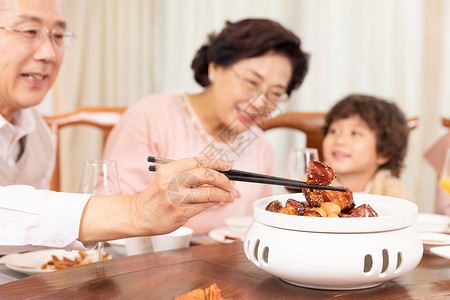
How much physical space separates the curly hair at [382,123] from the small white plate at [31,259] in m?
1.56

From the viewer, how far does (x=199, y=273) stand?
2.77ft

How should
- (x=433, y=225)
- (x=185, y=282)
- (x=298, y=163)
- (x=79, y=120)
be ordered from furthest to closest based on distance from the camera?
(x=79, y=120), (x=298, y=163), (x=433, y=225), (x=185, y=282)

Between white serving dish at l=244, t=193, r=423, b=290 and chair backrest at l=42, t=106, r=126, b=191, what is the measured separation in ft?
4.37

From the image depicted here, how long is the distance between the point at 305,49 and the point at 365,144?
1.11 metres

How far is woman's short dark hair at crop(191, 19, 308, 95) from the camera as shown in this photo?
205 centimetres

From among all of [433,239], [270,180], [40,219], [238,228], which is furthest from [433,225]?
[40,219]

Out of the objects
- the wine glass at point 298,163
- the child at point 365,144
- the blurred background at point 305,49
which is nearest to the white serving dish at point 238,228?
the wine glass at point 298,163

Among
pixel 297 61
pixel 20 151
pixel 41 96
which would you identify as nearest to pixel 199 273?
pixel 41 96

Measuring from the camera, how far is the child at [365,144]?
235 centimetres

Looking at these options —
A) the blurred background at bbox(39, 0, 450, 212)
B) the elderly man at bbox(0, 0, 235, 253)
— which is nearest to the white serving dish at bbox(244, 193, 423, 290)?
the elderly man at bbox(0, 0, 235, 253)

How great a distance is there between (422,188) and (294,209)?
102 inches

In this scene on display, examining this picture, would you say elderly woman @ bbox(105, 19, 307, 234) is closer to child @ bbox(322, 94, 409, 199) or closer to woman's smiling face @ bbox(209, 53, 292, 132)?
woman's smiling face @ bbox(209, 53, 292, 132)

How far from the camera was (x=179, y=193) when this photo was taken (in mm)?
831

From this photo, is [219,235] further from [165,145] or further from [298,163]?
[165,145]
